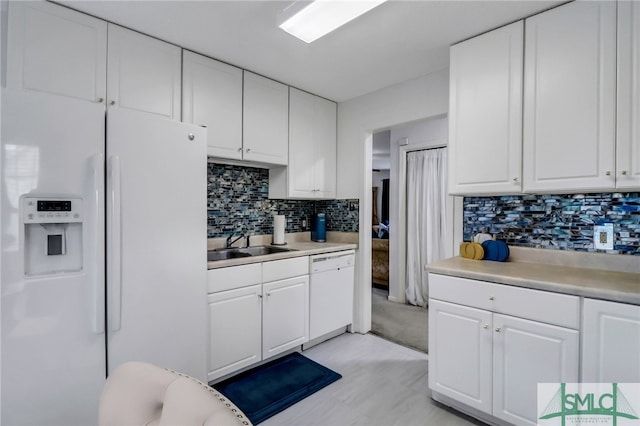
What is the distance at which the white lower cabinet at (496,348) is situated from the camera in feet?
5.15

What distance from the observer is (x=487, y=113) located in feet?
6.72

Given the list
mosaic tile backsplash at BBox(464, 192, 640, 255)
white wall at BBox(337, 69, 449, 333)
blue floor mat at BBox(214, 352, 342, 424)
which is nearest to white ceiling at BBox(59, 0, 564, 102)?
white wall at BBox(337, 69, 449, 333)

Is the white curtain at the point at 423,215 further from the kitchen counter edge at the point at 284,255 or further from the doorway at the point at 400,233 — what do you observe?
the kitchen counter edge at the point at 284,255

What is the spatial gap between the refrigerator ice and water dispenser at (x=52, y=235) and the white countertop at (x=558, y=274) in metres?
1.95

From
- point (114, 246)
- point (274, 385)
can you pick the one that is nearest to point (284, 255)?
point (274, 385)

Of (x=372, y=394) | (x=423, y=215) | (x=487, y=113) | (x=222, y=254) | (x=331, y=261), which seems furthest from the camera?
(x=423, y=215)

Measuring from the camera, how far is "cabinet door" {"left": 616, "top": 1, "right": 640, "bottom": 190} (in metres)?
1.57

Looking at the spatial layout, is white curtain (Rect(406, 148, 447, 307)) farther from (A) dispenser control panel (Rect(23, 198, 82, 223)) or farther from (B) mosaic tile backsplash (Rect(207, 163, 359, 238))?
(A) dispenser control panel (Rect(23, 198, 82, 223))

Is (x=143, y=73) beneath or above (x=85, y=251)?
above

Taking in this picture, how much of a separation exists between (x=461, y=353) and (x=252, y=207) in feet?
6.95

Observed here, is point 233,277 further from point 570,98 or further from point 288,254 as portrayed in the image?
point 570,98

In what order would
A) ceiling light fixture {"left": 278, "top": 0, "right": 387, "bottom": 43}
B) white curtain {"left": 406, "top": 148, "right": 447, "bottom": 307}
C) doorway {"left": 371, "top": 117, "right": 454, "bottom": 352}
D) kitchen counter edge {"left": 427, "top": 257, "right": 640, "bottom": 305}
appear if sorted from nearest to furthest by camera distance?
kitchen counter edge {"left": 427, "top": 257, "right": 640, "bottom": 305} → ceiling light fixture {"left": 278, "top": 0, "right": 387, "bottom": 43} → doorway {"left": 371, "top": 117, "right": 454, "bottom": 352} → white curtain {"left": 406, "top": 148, "right": 447, "bottom": 307}

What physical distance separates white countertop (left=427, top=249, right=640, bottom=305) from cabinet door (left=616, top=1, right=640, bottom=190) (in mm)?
513

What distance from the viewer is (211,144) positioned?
7.82ft
